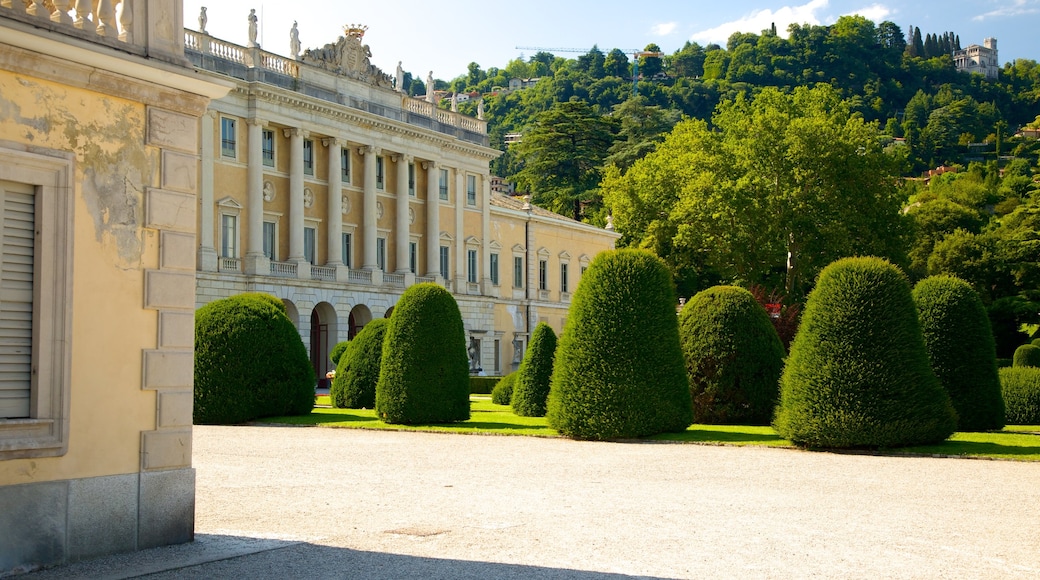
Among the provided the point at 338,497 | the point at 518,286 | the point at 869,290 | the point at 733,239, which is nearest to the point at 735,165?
the point at 733,239

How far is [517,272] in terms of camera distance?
62125mm

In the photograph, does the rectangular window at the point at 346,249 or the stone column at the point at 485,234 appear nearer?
the rectangular window at the point at 346,249

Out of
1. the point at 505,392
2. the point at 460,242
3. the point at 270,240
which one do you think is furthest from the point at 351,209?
the point at 505,392

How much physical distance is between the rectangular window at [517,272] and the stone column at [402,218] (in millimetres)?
9411

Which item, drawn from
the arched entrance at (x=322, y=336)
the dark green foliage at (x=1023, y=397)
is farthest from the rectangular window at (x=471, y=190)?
the dark green foliage at (x=1023, y=397)

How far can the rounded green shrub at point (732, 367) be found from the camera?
72.9 feet

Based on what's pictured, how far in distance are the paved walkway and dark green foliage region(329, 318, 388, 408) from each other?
34.4ft

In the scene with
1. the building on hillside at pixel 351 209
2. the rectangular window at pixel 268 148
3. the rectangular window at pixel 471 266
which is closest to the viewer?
the building on hillside at pixel 351 209

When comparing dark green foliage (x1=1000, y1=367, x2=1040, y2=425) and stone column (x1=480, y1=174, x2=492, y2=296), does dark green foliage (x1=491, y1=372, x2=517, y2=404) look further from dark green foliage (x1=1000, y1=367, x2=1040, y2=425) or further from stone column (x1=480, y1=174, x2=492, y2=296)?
stone column (x1=480, y1=174, x2=492, y2=296)

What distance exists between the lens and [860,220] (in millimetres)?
51906

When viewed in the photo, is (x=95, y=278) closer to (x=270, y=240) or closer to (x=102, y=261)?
(x=102, y=261)

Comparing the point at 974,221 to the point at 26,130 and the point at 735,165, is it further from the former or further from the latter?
the point at 26,130

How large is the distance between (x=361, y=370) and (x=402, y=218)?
26333 millimetres

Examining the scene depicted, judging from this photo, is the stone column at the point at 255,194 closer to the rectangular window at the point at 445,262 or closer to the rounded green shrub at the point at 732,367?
the rectangular window at the point at 445,262
